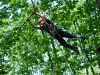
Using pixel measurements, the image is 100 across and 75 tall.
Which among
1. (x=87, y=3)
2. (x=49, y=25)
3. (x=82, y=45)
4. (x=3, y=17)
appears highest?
(x=87, y=3)

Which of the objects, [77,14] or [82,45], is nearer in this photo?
[77,14]

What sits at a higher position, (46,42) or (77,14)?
(77,14)

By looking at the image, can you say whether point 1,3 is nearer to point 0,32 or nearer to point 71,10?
point 0,32

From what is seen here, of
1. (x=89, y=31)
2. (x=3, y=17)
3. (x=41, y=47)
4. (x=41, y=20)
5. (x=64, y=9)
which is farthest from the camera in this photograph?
(x=41, y=47)

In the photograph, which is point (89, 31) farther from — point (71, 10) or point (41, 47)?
point (41, 47)

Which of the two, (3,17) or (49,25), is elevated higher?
(3,17)

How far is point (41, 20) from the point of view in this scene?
7301 millimetres

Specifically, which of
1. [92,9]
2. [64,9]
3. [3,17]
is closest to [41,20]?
[3,17]

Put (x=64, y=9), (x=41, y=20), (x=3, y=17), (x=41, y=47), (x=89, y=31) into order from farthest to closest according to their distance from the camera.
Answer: (x=41, y=47) → (x=89, y=31) → (x=64, y=9) → (x=3, y=17) → (x=41, y=20)

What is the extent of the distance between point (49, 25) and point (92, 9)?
8076mm

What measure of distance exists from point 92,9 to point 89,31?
1.51m

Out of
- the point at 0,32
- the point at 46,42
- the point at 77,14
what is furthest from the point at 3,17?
the point at 77,14

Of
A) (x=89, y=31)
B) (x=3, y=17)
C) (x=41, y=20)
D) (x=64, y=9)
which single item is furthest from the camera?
(x=89, y=31)

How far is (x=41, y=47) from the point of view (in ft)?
53.7
